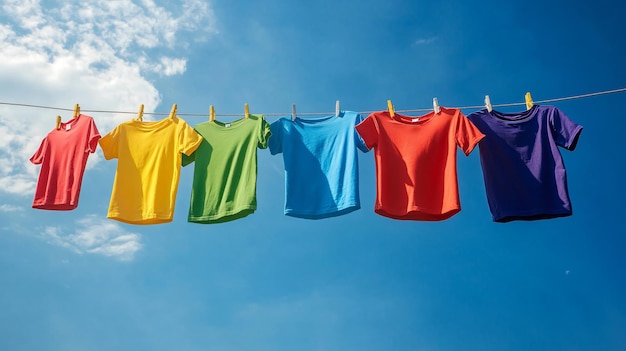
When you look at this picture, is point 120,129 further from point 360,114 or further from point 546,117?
point 546,117

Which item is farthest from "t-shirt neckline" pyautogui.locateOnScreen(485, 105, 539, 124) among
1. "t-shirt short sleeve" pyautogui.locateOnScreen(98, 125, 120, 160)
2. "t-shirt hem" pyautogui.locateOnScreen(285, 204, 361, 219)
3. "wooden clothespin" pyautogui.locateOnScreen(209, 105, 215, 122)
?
"t-shirt short sleeve" pyautogui.locateOnScreen(98, 125, 120, 160)

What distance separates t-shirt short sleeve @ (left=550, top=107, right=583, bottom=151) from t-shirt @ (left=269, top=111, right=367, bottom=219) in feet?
9.23

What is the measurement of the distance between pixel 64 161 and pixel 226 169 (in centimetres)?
260

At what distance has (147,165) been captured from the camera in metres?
7.90

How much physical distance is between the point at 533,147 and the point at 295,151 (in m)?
3.49

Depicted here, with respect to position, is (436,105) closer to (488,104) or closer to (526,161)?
(488,104)

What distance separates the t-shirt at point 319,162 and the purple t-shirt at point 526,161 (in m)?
1.89

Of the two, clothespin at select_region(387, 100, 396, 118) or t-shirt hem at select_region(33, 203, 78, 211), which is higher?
clothespin at select_region(387, 100, 396, 118)

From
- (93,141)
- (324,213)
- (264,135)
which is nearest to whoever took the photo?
(324,213)

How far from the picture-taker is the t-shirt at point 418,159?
715 centimetres

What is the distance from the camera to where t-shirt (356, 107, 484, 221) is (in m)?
7.15

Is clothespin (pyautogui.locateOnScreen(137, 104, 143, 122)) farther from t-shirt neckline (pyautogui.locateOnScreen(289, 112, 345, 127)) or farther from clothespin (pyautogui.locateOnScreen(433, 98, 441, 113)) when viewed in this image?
clothespin (pyautogui.locateOnScreen(433, 98, 441, 113))

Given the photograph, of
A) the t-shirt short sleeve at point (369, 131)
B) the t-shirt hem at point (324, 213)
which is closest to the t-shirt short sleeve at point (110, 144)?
the t-shirt hem at point (324, 213)

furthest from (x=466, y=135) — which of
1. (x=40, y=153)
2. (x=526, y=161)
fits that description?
(x=40, y=153)
